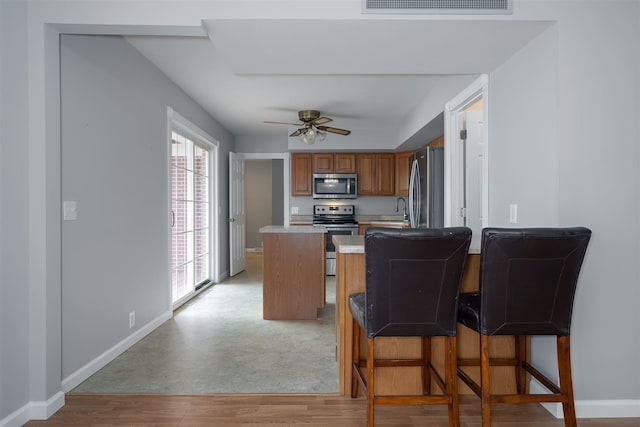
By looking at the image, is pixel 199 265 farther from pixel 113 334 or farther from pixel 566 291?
pixel 566 291

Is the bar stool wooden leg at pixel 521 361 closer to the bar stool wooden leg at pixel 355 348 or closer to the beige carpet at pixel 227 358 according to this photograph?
the bar stool wooden leg at pixel 355 348

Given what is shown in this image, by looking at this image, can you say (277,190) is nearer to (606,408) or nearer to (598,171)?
(598,171)

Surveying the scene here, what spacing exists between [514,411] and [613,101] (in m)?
1.68

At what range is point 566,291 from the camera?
6.01 ft

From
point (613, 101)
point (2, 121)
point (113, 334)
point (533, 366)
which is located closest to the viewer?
point (2, 121)

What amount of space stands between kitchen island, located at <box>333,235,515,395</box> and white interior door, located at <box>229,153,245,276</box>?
4367 mm

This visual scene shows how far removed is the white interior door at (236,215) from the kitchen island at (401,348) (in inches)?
172

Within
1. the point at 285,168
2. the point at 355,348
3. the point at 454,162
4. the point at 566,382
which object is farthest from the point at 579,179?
the point at 285,168

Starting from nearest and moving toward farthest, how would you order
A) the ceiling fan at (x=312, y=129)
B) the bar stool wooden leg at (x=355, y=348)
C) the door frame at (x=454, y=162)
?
the bar stool wooden leg at (x=355, y=348), the door frame at (x=454, y=162), the ceiling fan at (x=312, y=129)

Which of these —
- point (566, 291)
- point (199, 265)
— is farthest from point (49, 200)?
point (199, 265)

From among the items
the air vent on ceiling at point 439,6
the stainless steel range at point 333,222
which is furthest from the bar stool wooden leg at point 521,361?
the stainless steel range at point 333,222

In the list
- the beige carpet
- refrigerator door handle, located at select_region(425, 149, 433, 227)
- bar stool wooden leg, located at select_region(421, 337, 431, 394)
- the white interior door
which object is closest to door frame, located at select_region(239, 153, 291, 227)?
the white interior door

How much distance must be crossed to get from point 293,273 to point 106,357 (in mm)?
1748

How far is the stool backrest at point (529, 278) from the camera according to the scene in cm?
173
